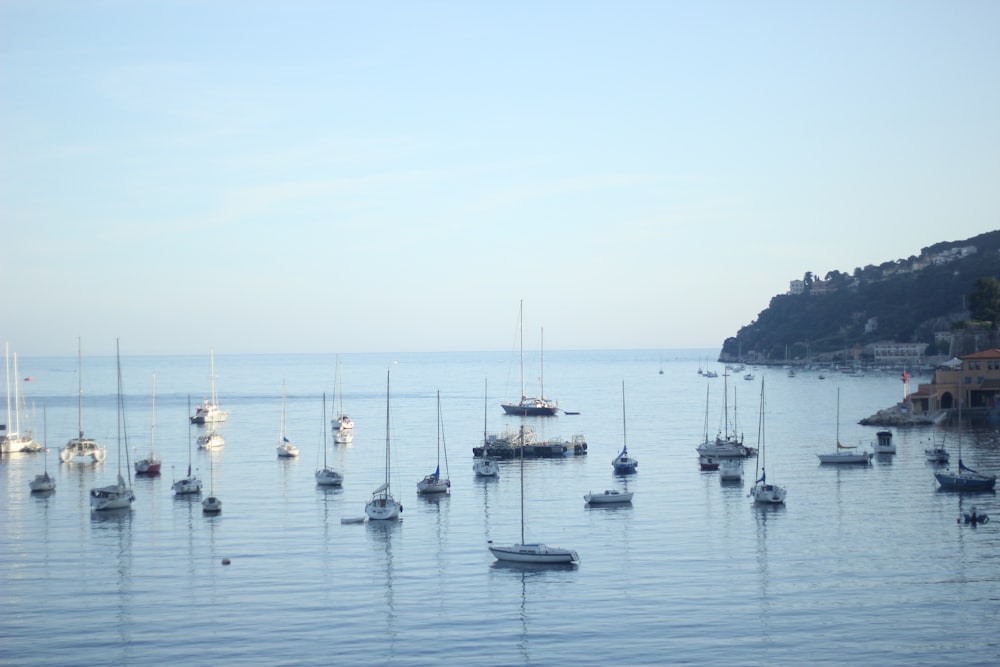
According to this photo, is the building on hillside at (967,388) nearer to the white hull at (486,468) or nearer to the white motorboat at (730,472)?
the white motorboat at (730,472)

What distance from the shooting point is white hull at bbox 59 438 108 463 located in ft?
307

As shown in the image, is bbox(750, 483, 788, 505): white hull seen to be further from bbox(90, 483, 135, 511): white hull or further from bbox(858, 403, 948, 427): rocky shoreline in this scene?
bbox(858, 403, 948, 427): rocky shoreline

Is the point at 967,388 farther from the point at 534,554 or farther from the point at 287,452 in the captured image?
the point at 534,554

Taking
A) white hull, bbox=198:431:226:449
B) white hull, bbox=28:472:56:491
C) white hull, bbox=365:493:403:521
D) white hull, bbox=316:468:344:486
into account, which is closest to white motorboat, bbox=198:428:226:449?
white hull, bbox=198:431:226:449

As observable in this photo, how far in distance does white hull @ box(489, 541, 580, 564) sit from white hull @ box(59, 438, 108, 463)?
5587 centimetres

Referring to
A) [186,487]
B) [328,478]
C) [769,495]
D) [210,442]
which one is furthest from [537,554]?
[210,442]

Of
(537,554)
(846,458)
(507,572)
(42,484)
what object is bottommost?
(507,572)

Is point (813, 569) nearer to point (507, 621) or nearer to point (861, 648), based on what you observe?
point (861, 648)

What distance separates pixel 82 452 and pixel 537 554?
192 feet

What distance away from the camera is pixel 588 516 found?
210 ft

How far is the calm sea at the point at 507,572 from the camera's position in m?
38.8

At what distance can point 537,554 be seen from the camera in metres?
50.1

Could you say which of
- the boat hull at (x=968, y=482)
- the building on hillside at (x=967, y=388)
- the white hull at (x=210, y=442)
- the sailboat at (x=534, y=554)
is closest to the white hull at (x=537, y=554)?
the sailboat at (x=534, y=554)

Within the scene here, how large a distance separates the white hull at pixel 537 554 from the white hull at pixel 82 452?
2199 inches
